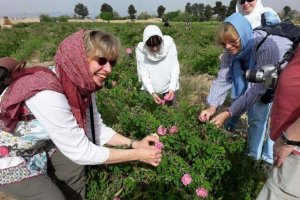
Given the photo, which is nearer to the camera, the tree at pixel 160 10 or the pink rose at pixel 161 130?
the pink rose at pixel 161 130

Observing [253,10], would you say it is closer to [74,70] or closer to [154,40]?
[154,40]

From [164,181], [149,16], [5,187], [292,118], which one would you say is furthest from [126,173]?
[149,16]

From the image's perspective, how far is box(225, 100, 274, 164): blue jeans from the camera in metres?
3.30

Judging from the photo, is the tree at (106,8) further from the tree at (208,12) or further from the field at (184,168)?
the field at (184,168)

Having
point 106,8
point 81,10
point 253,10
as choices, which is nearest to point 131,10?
point 106,8

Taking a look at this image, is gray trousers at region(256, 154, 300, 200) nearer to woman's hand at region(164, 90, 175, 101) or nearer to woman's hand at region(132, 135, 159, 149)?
woman's hand at region(132, 135, 159, 149)

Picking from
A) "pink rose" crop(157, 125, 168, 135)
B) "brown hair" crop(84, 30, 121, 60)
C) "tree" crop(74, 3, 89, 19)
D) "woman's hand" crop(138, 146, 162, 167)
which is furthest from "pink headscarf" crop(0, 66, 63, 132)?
"tree" crop(74, 3, 89, 19)

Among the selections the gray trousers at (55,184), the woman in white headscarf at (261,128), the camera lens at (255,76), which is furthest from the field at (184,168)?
the camera lens at (255,76)

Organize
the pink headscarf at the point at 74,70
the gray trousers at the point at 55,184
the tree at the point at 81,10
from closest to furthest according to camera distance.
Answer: the pink headscarf at the point at 74,70 → the gray trousers at the point at 55,184 → the tree at the point at 81,10

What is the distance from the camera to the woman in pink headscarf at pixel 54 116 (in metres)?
2.02

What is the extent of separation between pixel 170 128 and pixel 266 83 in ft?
3.07

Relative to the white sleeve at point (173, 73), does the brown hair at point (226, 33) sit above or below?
above

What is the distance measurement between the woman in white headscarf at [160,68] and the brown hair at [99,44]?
2013 mm

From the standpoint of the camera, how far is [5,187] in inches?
89.7
